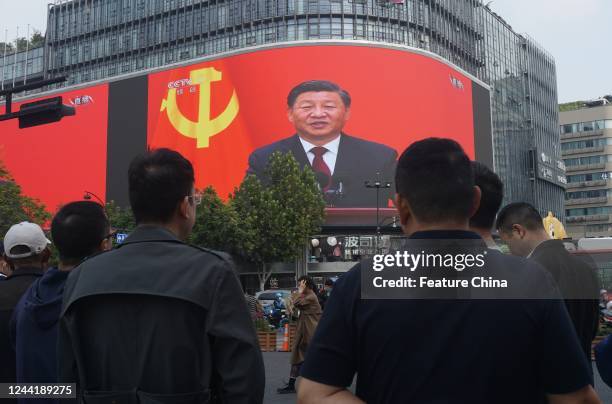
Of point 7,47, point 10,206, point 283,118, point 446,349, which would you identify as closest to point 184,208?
point 446,349

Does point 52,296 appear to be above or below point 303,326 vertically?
above

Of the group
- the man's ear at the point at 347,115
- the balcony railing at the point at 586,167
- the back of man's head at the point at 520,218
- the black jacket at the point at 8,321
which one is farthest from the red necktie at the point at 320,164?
the balcony railing at the point at 586,167

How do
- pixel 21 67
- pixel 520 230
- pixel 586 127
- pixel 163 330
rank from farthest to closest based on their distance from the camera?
pixel 586 127
pixel 21 67
pixel 520 230
pixel 163 330

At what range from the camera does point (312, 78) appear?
149 feet

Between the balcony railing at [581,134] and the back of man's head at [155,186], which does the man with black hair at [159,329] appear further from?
the balcony railing at [581,134]

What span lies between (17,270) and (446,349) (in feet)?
8.44

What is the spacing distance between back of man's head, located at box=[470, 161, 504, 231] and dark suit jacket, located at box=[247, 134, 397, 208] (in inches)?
1570

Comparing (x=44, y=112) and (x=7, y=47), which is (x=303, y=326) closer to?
(x=44, y=112)

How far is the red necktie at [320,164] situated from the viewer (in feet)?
142

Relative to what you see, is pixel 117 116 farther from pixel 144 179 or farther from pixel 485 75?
pixel 144 179

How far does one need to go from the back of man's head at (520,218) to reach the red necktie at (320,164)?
129 ft

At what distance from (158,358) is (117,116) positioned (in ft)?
167

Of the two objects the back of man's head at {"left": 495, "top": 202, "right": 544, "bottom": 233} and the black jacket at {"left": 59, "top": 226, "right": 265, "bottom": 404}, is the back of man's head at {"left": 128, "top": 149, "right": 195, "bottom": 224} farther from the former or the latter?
the back of man's head at {"left": 495, "top": 202, "right": 544, "bottom": 233}

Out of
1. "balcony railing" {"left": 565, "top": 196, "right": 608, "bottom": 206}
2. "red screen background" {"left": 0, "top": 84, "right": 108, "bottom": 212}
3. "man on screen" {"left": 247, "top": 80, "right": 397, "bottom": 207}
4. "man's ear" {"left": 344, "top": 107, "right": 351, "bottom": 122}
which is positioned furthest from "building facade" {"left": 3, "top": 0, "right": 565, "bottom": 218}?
"balcony railing" {"left": 565, "top": 196, "right": 608, "bottom": 206}
